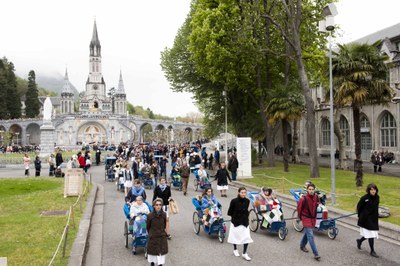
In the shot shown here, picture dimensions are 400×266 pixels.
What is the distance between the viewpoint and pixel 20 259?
802 cm

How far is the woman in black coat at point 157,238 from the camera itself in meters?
7.35

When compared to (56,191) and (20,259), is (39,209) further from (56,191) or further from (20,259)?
(20,259)

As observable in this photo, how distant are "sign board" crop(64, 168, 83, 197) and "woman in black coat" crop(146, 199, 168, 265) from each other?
398 inches

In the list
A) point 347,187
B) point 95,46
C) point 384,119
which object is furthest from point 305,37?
point 95,46

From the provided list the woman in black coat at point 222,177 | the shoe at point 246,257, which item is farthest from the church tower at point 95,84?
the shoe at point 246,257

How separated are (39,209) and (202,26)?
17453 mm

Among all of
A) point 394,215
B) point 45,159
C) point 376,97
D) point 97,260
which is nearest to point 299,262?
point 97,260

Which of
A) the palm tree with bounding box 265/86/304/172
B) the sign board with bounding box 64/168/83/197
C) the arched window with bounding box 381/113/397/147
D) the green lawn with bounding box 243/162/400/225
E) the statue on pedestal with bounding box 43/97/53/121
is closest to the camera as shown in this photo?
the green lawn with bounding box 243/162/400/225

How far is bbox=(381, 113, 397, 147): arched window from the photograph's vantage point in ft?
111

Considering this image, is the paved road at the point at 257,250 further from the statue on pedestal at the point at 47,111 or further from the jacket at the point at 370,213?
the statue on pedestal at the point at 47,111

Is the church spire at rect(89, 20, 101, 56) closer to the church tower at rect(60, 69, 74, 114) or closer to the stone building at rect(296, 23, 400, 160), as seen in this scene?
the church tower at rect(60, 69, 74, 114)

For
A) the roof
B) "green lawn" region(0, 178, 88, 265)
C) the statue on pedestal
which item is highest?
the roof

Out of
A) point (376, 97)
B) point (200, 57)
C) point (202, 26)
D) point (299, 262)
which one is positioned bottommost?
point (299, 262)

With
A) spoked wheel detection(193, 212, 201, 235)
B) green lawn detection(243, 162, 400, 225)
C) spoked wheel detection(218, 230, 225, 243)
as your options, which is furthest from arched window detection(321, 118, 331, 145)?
spoked wheel detection(218, 230, 225, 243)
